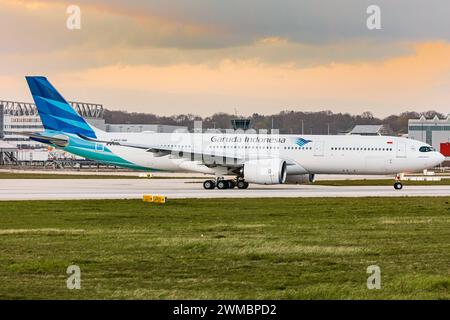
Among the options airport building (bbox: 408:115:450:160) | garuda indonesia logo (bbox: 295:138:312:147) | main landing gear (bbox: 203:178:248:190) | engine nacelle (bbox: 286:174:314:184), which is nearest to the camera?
main landing gear (bbox: 203:178:248:190)

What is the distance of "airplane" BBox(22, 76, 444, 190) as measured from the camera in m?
53.2

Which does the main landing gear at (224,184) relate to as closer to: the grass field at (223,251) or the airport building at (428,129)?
the grass field at (223,251)

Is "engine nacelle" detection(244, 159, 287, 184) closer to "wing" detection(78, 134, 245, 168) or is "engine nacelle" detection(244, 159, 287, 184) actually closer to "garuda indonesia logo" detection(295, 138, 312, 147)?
"wing" detection(78, 134, 245, 168)

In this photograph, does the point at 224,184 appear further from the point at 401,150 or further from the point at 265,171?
the point at 401,150

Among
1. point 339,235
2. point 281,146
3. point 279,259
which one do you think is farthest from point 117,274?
point 281,146

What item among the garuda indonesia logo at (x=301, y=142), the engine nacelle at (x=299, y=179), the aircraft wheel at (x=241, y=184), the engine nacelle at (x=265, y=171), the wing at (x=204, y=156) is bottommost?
the aircraft wheel at (x=241, y=184)

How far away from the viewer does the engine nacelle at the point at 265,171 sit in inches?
1973

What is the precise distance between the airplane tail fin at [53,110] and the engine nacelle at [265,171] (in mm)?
12270

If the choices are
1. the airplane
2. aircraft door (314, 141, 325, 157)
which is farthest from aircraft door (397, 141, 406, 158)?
aircraft door (314, 141, 325, 157)

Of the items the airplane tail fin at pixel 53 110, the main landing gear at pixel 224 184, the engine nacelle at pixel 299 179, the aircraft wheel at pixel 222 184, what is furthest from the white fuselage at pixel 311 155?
the airplane tail fin at pixel 53 110

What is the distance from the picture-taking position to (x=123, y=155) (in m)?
56.1

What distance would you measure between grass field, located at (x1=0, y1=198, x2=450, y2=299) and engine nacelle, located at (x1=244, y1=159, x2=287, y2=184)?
14953mm
